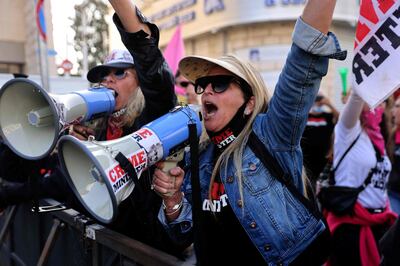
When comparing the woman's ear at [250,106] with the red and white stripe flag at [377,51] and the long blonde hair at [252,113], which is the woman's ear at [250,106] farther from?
the red and white stripe flag at [377,51]

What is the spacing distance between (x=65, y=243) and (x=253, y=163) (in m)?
1.46

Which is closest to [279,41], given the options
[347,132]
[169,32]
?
[169,32]

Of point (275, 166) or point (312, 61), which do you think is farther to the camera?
point (275, 166)

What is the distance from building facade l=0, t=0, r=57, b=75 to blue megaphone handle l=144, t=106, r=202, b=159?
24.6ft

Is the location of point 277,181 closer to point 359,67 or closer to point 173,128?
point 173,128

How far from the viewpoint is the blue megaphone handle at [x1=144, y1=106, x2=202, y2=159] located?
1.51m

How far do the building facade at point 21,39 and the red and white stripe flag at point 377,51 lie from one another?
766cm

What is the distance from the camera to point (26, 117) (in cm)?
182

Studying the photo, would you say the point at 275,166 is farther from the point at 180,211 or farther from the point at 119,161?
the point at 119,161

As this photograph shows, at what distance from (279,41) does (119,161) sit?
12534mm

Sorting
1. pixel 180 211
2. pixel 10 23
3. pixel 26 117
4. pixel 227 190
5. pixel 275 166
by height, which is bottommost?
pixel 180 211

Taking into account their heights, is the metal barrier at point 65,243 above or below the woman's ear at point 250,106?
below

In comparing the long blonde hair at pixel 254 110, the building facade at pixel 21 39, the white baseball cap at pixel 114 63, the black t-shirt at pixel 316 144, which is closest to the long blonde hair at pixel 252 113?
the long blonde hair at pixel 254 110

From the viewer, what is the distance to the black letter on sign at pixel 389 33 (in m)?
Answer: 1.59
